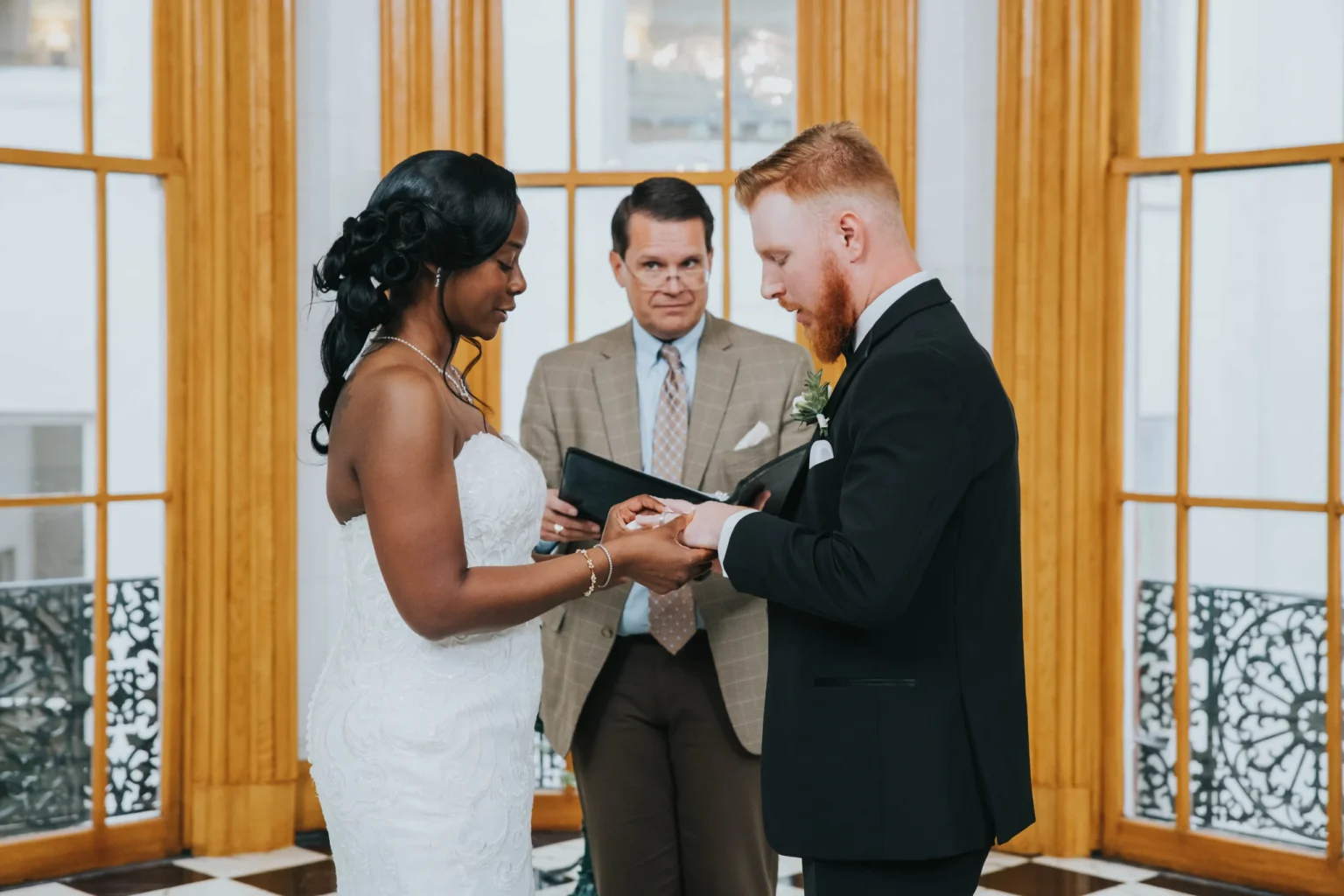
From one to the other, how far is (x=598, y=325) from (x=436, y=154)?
2.48 meters

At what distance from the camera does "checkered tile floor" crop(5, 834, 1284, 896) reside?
155 inches

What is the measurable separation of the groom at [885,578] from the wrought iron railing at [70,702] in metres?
3.01

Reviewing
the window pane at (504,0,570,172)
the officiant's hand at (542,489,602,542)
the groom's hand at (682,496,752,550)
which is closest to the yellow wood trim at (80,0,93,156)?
the window pane at (504,0,570,172)

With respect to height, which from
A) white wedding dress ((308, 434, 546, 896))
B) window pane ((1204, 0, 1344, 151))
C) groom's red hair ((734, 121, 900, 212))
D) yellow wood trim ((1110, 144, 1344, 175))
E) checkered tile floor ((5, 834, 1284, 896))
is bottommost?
checkered tile floor ((5, 834, 1284, 896))

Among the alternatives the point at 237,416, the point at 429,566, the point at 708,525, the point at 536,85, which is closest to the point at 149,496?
the point at 237,416

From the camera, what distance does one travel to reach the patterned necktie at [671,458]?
287 cm

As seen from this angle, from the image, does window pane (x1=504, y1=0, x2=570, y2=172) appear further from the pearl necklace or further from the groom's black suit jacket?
the groom's black suit jacket

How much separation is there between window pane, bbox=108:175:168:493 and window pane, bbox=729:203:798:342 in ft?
5.98

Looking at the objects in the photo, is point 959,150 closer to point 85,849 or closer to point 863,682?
point 863,682

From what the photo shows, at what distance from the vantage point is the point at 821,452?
1.93 m

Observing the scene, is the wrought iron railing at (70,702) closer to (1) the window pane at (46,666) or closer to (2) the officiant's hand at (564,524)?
(1) the window pane at (46,666)

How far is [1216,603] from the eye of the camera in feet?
13.8

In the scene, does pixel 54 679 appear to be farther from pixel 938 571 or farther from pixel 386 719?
pixel 938 571

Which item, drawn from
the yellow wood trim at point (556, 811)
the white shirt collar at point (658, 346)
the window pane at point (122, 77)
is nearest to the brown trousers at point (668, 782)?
the white shirt collar at point (658, 346)
